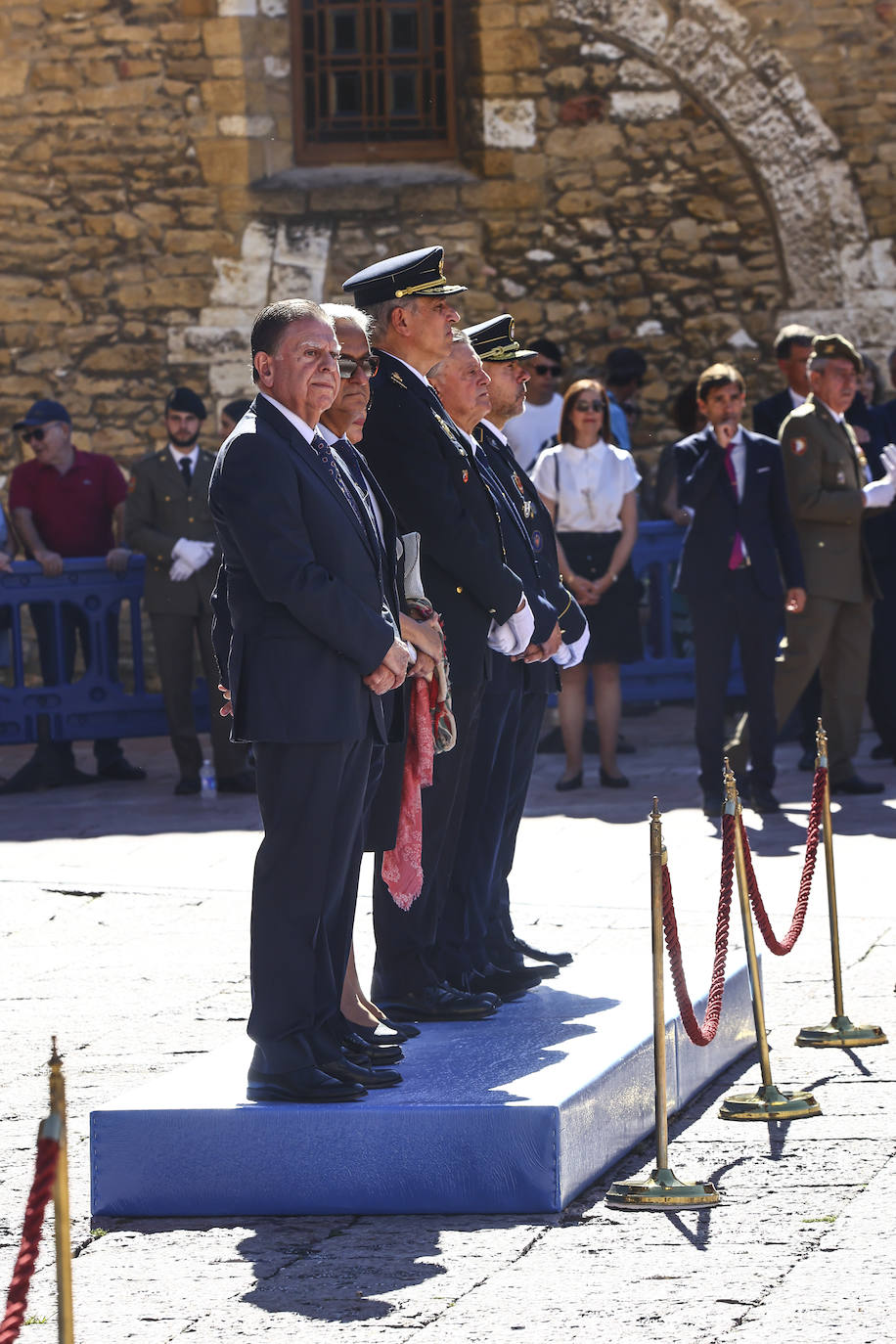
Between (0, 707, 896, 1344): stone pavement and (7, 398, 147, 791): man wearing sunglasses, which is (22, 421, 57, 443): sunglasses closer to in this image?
(7, 398, 147, 791): man wearing sunglasses

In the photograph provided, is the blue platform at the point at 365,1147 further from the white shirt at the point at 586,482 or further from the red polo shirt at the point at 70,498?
the red polo shirt at the point at 70,498

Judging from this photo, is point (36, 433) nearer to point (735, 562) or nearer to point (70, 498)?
point (70, 498)

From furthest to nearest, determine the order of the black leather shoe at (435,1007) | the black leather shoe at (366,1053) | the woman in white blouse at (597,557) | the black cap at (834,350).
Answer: the woman in white blouse at (597,557) < the black cap at (834,350) < the black leather shoe at (435,1007) < the black leather shoe at (366,1053)

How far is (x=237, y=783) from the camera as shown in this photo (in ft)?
32.7

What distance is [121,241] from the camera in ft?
44.4

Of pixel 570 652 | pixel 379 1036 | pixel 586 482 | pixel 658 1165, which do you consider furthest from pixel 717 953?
pixel 586 482

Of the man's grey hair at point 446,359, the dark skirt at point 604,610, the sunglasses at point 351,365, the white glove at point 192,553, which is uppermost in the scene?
the man's grey hair at point 446,359

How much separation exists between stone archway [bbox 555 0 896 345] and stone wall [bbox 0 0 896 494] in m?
0.01

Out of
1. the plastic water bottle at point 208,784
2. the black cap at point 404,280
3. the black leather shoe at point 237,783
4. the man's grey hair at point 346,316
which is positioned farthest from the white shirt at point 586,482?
the man's grey hair at point 346,316

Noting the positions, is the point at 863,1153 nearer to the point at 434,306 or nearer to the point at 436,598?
the point at 436,598

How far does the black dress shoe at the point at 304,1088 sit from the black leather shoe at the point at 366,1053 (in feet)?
0.50

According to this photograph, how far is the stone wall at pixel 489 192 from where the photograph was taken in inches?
527

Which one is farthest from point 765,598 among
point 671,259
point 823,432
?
point 671,259

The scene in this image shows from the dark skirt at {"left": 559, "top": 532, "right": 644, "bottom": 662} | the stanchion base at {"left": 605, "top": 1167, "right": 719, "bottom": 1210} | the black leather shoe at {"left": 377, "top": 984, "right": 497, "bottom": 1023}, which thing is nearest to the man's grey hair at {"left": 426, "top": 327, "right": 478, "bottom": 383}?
the black leather shoe at {"left": 377, "top": 984, "right": 497, "bottom": 1023}
